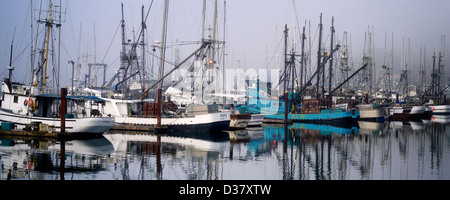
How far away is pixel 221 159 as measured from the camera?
23.9 m

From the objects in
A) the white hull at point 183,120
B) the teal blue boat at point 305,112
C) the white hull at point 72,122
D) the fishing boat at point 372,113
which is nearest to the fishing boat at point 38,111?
the white hull at point 72,122

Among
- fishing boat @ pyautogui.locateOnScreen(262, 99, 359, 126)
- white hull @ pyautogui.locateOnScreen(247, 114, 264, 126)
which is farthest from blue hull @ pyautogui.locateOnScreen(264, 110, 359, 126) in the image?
white hull @ pyautogui.locateOnScreen(247, 114, 264, 126)

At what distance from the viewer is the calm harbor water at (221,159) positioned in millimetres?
19109

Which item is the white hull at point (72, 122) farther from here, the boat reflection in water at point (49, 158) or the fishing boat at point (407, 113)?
the fishing boat at point (407, 113)

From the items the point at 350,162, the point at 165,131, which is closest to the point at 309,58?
the point at 165,131

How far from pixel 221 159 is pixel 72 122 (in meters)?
13.5

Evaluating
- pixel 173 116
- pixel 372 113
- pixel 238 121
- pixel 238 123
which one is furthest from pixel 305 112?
pixel 173 116

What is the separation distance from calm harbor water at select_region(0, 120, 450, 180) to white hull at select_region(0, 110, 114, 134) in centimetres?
111

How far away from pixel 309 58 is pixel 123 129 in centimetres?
3678

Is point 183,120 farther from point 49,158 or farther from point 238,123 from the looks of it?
point 49,158

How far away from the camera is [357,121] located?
63250mm

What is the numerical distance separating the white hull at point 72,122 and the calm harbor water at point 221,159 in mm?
1108
